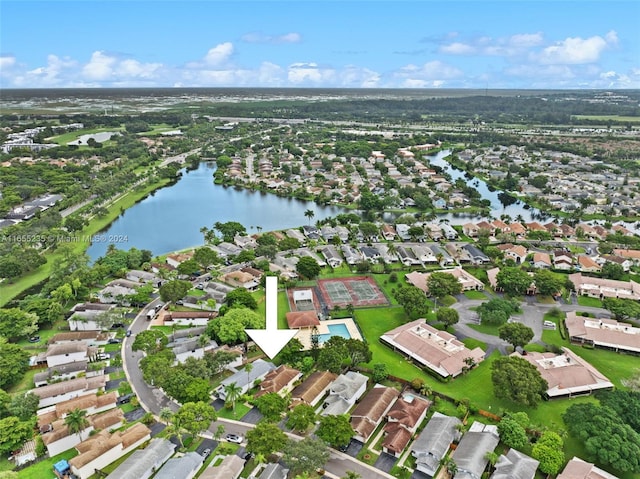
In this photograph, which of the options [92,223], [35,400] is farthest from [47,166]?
[35,400]

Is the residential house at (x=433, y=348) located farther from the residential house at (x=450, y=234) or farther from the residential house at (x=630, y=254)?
the residential house at (x=630, y=254)

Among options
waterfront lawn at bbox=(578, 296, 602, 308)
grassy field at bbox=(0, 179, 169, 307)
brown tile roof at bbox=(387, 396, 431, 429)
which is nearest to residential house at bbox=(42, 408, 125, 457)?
brown tile roof at bbox=(387, 396, 431, 429)

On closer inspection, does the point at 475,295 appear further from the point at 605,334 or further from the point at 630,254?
the point at 630,254

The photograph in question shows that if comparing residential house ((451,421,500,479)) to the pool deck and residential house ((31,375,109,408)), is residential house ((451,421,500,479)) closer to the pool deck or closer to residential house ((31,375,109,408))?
the pool deck

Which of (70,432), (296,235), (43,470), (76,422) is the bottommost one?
(43,470)

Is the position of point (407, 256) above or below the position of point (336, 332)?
above

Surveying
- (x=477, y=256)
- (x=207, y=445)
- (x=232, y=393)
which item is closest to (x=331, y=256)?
(x=477, y=256)
